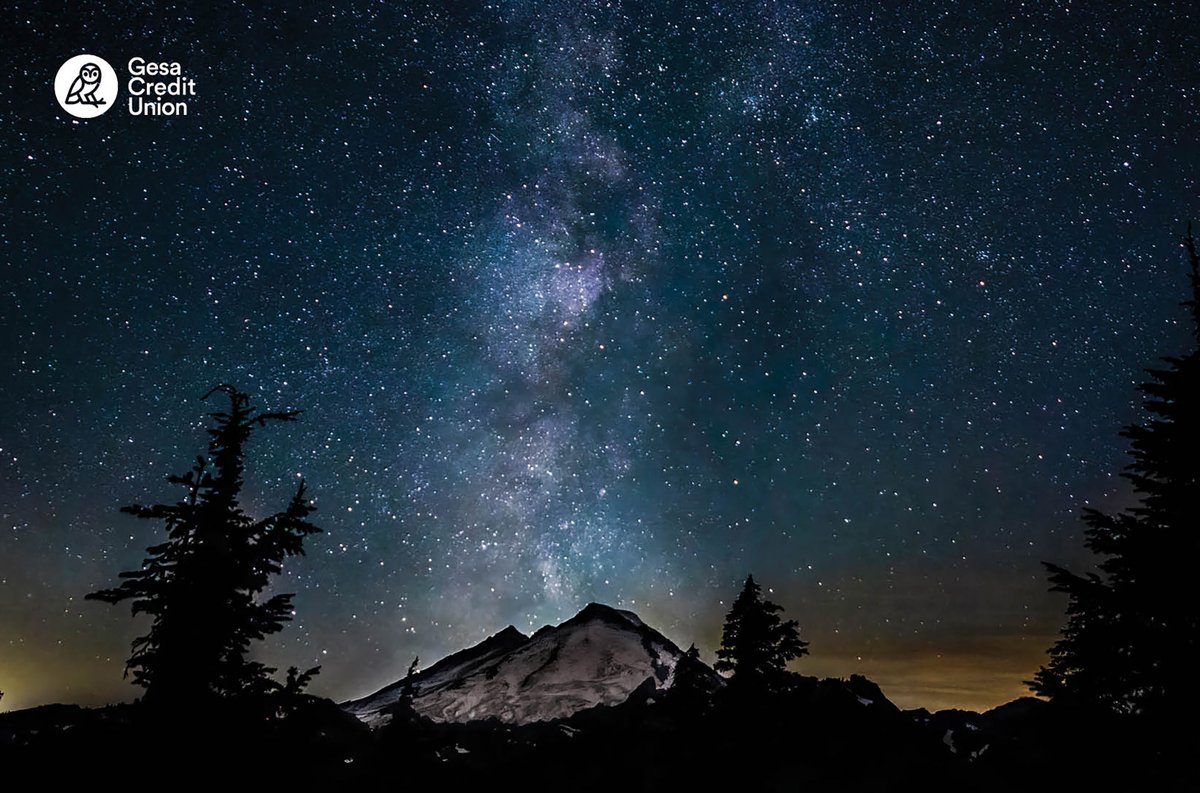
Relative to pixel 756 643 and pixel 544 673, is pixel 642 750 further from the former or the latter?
pixel 544 673

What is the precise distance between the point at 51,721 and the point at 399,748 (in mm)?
4400

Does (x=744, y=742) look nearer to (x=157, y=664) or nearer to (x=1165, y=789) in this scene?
(x=1165, y=789)

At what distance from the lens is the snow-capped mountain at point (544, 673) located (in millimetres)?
49531

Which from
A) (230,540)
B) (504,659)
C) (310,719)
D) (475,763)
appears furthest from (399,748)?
(504,659)

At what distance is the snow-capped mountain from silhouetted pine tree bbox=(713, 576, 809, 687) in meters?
23.7

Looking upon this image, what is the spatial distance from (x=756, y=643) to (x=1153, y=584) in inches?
546

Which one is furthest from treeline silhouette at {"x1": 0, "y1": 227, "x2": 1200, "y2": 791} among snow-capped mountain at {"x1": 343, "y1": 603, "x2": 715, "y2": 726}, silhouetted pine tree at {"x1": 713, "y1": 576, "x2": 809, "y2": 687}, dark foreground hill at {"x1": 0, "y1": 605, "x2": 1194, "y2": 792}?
snow-capped mountain at {"x1": 343, "y1": 603, "x2": 715, "y2": 726}

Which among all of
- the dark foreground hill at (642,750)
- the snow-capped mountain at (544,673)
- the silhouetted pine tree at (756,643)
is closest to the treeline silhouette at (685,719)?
the dark foreground hill at (642,750)

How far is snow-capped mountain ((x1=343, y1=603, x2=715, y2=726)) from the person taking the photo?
1950 inches

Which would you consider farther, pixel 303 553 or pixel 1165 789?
pixel 303 553

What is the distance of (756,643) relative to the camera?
20.5m

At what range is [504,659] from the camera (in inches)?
2498

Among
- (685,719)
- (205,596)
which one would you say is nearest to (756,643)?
(685,719)

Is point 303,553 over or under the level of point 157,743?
Result: over
